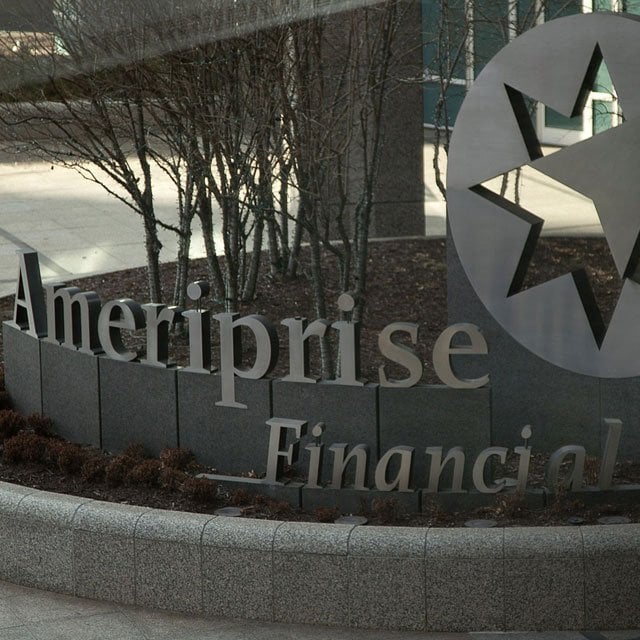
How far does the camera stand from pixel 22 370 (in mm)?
10977

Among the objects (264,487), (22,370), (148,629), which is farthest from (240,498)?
(22,370)

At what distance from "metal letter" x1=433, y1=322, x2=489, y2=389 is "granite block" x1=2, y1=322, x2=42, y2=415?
3.52 meters

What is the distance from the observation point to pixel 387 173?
17.4 m

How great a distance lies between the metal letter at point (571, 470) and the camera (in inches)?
341

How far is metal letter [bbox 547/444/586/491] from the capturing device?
866 centimetres

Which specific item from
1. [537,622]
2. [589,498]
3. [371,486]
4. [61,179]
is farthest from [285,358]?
[61,179]

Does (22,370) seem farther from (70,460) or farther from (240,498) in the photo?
(240,498)

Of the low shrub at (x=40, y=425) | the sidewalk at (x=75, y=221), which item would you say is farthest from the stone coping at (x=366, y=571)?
the sidewalk at (x=75, y=221)

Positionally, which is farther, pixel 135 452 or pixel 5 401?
pixel 5 401

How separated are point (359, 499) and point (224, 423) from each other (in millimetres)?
1289

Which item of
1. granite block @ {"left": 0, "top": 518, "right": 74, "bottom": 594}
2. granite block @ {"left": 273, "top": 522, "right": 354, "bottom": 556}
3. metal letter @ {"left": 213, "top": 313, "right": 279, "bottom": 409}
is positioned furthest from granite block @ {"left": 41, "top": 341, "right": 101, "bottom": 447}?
granite block @ {"left": 273, "top": 522, "right": 354, "bottom": 556}

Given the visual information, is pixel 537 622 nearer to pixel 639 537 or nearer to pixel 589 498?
pixel 639 537

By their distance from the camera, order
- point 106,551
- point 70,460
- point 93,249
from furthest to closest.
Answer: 1. point 93,249
2. point 70,460
3. point 106,551

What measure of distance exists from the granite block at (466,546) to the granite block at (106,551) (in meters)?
1.84
